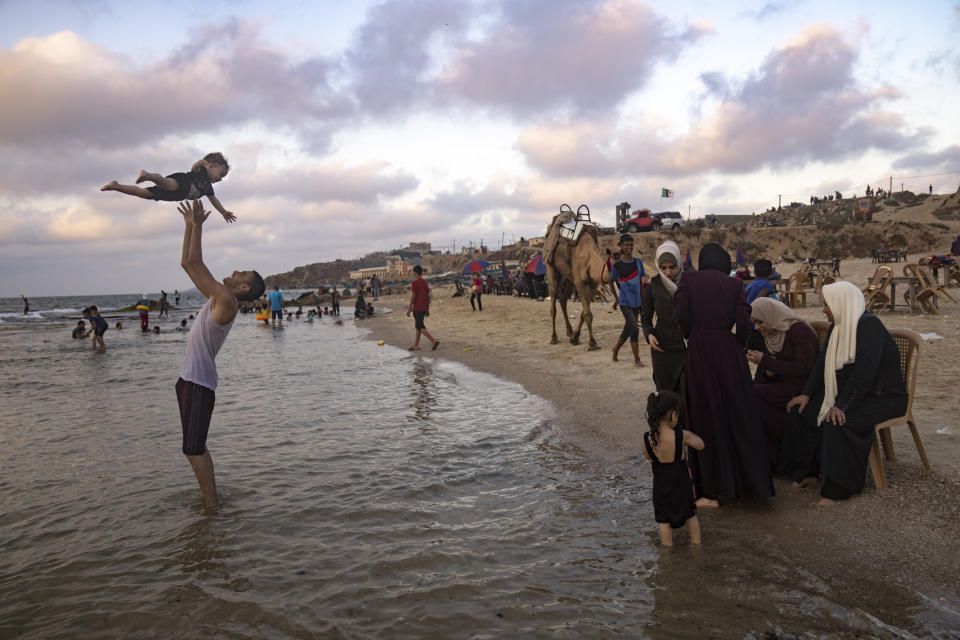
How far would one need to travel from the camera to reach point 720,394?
12.8ft

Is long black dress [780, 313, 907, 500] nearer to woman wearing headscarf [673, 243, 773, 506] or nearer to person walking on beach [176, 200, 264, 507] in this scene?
woman wearing headscarf [673, 243, 773, 506]

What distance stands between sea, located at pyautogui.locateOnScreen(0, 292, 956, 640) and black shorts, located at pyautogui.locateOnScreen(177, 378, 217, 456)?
2.22 ft

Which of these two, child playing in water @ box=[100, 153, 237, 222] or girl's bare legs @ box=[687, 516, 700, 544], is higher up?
child playing in water @ box=[100, 153, 237, 222]

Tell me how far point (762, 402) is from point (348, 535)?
3.29 metres

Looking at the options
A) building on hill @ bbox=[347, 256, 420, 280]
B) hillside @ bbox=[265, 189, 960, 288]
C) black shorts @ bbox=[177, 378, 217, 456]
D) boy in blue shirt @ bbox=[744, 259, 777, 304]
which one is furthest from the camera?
building on hill @ bbox=[347, 256, 420, 280]

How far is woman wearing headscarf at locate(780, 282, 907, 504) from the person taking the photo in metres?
3.73

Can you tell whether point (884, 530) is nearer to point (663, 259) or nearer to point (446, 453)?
point (663, 259)

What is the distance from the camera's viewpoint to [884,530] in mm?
3432

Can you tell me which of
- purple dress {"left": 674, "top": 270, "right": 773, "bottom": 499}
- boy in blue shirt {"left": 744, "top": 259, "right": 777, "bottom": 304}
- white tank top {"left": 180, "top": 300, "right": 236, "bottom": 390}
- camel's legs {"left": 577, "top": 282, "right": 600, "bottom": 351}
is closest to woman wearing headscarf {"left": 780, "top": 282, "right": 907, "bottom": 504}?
purple dress {"left": 674, "top": 270, "right": 773, "bottom": 499}

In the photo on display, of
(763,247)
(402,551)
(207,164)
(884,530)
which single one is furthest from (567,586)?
(763,247)

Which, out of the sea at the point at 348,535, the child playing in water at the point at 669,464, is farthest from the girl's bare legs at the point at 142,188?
the child playing in water at the point at 669,464

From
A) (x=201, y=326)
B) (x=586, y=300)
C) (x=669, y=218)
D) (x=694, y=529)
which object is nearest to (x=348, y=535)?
(x=201, y=326)

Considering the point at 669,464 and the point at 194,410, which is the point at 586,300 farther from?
the point at 194,410

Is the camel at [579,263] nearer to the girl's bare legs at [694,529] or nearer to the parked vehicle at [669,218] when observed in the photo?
the girl's bare legs at [694,529]
